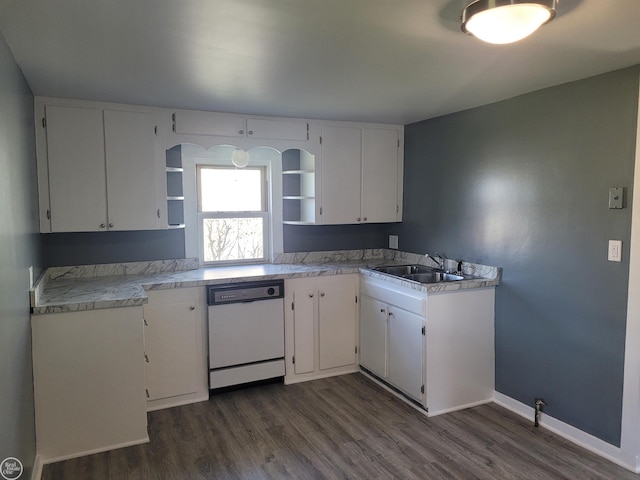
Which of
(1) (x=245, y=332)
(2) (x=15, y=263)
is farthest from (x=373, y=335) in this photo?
(2) (x=15, y=263)

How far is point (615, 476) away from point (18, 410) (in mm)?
2976

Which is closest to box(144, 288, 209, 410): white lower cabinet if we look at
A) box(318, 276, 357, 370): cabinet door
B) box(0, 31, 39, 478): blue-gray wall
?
box(0, 31, 39, 478): blue-gray wall

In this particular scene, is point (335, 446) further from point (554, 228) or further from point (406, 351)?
point (554, 228)

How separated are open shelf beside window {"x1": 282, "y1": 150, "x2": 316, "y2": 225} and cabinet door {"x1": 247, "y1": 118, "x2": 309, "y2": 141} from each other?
9.2 inches

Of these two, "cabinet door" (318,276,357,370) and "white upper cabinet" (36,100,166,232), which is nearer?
"white upper cabinet" (36,100,166,232)

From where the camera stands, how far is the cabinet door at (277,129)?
11.9ft

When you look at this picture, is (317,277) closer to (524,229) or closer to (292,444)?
(292,444)

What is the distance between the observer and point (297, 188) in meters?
4.18

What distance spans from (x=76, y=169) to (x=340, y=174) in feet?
6.71

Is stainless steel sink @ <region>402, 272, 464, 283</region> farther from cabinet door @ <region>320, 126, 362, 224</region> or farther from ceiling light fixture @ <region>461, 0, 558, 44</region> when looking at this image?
ceiling light fixture @ <region>461, 0, 558, 44</region>

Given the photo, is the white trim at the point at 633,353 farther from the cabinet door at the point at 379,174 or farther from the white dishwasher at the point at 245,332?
the white dishwasher at the point at 245,332

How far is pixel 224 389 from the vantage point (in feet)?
11.3

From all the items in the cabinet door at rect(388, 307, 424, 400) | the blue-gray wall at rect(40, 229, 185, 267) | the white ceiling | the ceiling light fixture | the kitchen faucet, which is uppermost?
the white ceiling

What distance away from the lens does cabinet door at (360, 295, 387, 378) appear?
3.52 meters
